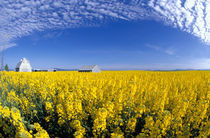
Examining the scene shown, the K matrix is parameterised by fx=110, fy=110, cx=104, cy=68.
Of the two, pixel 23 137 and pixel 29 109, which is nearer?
pixel 23 137

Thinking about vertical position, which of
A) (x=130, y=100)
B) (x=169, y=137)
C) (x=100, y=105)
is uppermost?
(x=130, y=100)

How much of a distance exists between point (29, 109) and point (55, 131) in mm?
1671

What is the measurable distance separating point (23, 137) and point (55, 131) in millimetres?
2028

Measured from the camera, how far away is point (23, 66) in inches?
1641

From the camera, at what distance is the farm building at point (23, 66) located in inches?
1593

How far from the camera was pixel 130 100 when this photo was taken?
4.16 metres

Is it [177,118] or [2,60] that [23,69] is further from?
[177,118]

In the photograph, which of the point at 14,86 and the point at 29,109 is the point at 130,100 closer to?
the point at 29,109

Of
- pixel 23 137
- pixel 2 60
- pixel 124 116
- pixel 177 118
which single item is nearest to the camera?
pixel 23 137

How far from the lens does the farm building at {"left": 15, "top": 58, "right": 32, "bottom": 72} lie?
40.5m

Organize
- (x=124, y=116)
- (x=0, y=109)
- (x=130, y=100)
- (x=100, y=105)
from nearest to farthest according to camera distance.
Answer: (x=0, y=109) → (x=124, y=116) → (x=130, y=100) → (x=100, y=105)

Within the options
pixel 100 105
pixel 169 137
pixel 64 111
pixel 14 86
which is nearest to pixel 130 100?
pixel 100 105

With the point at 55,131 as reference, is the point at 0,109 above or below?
above

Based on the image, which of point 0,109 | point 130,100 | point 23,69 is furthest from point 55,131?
point 23,69
